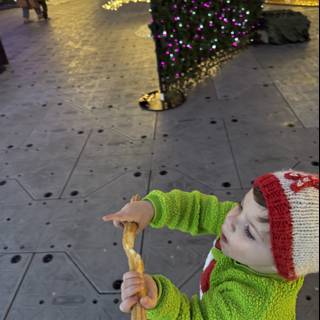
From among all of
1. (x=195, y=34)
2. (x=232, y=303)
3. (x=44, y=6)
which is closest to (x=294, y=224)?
(x=232, y=303)

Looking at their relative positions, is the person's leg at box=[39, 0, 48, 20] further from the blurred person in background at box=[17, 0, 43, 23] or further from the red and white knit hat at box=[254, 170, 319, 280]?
the red and white knit hat at box=[254, 170, 319, 280]

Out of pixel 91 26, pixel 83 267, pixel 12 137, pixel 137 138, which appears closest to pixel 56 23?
pixel 91 26

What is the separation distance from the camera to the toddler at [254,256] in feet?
2.75

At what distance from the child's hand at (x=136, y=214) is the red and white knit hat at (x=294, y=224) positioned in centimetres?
49

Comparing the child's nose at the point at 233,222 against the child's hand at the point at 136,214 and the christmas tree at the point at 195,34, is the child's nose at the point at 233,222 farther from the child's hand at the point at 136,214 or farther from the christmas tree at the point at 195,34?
the christmas tree at the point at 195,34

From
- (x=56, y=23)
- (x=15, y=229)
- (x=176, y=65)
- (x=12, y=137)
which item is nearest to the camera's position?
(x=15, y=229)

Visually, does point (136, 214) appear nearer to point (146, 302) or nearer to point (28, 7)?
point (146, 302)

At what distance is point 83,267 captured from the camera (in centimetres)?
219

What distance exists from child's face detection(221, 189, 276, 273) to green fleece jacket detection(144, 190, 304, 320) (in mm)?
68

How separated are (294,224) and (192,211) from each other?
0.61 m

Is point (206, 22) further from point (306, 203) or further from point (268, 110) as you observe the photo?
point (306, 203)

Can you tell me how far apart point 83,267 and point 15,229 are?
0.65 meters

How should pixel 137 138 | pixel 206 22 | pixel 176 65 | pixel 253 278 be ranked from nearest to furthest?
pixel 253 278
pixel 137 138
pixel 176 65
pixel 206 22

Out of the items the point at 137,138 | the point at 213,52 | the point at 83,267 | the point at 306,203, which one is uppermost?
the point at 306,203
